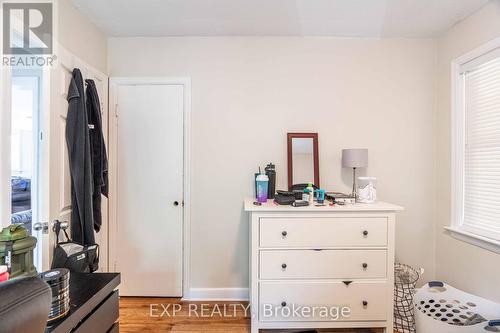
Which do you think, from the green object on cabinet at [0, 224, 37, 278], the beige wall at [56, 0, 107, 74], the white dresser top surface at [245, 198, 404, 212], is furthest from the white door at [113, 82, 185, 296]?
the green object on cabinet at [0, 224, 37, 278]

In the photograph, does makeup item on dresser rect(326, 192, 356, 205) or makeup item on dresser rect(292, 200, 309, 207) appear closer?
makeup item on dresser rect(292, 200, 309, 207)

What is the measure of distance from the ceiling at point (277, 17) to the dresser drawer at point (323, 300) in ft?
7.11

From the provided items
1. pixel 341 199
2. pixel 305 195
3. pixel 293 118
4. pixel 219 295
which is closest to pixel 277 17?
pixel 293 118

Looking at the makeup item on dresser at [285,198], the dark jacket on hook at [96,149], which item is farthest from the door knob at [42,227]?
the makeup item on dresser at [285,198]

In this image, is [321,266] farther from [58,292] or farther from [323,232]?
[58,292]

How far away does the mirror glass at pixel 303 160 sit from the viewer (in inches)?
100

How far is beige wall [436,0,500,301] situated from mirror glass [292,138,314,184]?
1233mm

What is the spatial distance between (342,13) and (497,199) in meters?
1.88

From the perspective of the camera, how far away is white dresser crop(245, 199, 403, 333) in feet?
6.55

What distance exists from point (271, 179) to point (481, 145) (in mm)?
1724

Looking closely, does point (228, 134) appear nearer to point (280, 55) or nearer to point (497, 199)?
point (280, 55)

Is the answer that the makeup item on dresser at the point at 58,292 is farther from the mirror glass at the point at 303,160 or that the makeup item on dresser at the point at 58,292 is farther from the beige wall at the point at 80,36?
the mirror glass at the point at 303,160

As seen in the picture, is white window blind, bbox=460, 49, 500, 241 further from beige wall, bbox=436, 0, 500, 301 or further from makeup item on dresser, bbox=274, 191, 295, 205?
makeup item on dresser, bbox=274, 191, 295, 205

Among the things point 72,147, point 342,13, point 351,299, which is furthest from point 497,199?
point 72,147
